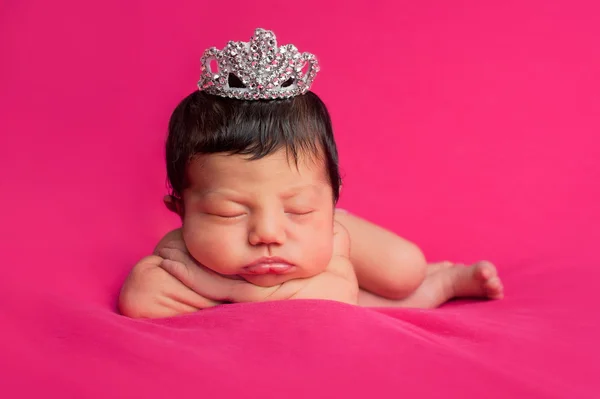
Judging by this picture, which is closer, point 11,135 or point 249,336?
point 249,336

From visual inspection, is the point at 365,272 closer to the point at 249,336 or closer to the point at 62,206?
the point at 249,336

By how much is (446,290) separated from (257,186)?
0.64 m

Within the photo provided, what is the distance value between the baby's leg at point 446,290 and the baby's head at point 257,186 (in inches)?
14.2

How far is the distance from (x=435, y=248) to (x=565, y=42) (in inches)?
30.6

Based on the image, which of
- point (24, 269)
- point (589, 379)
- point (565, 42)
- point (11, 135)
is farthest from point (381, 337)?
point (565, 42)

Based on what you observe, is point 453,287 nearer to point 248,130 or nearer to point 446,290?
point 446,290

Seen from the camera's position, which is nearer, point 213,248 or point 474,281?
point 213,248

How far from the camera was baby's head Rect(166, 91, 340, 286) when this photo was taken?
152cm

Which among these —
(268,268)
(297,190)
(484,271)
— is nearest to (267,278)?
(268,268)

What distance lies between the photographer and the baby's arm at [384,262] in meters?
1.89

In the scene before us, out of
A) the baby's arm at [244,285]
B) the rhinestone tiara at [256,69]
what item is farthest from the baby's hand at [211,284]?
the rhinestone tiara at [256,69]

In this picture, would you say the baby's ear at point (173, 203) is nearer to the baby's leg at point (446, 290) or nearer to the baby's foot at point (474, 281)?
the baby's leg at point (446, 290)

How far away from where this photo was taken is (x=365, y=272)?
6.23ft

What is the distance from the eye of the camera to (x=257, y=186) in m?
1.52
